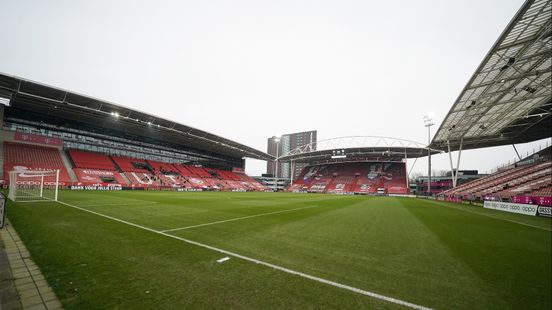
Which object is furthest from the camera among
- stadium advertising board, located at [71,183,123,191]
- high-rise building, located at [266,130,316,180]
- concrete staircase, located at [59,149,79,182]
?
high-rise building, located at [266,130,316,180]

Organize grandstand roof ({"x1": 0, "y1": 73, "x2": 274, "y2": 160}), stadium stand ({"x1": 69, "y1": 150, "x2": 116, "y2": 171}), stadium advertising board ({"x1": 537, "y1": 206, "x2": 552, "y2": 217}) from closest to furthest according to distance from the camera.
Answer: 1. stadium advertising board ({"x1": 537, "y1": 206, "x2": 552, "y2": 217})
2. grandstand roof ({"x1": 0, "y1": 73, "x2": 274, "y2": 160})
3. stadium stand ({"x1": 69, "y1": 150, "x2": 116, "y2": 171})

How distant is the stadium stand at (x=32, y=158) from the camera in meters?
27.2

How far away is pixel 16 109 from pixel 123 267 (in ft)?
143

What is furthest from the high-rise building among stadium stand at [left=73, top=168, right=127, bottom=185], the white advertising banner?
the white advertising banner

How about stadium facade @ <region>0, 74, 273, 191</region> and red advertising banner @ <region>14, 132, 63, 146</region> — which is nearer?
stadium facade @ <region>0, 74, 273, 191</region>

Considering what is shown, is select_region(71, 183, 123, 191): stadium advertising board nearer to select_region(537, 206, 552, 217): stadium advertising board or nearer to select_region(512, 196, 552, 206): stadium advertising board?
select_region(537, 206, 552, 217): stadium advertising board

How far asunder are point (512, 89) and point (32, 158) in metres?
56.0

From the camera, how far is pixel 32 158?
29484 millimetres

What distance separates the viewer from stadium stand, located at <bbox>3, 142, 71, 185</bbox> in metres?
27.2

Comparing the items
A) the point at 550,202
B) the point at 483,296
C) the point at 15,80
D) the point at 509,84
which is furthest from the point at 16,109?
the point at 550,202

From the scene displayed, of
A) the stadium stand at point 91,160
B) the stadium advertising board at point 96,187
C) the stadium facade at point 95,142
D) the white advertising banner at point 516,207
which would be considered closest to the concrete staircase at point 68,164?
the stadium facade at point 95,142

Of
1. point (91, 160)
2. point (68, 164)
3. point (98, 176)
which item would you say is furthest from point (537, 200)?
point (91, 160)

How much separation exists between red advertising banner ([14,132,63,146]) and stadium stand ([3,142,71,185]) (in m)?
0.78

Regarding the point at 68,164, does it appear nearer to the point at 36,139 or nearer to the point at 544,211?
the point at 36,139
